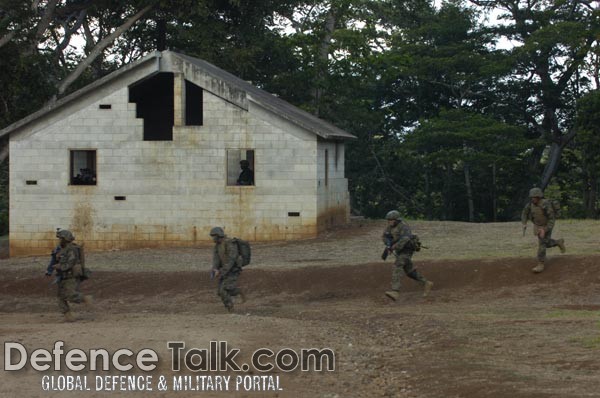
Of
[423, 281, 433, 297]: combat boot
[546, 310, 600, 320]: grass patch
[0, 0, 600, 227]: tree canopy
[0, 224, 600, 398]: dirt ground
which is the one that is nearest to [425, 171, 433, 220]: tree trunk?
[0, 0, 600, 227]: tree canopy

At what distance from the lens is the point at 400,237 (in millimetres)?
18547

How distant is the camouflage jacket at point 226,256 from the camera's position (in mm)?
17562

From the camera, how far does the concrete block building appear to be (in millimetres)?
28172

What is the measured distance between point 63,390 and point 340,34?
3262 cm

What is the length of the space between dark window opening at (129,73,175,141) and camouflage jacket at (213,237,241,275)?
13.6 m

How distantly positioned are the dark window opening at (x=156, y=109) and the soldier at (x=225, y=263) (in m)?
13.6

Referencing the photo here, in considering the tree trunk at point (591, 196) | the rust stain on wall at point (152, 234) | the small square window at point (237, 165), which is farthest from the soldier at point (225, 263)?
the tree trunk at point (591, 196)

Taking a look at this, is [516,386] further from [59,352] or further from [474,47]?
[474,47]

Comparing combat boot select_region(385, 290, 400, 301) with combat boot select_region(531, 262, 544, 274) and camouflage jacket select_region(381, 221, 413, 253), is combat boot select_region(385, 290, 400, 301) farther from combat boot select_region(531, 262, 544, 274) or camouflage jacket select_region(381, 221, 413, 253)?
combat boot select_region(531, 262, 544, 274)

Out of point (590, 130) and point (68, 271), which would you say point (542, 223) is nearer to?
point (68, 271)

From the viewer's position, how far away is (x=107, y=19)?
40938 mm

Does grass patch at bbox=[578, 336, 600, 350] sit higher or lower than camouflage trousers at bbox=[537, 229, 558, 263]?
lower

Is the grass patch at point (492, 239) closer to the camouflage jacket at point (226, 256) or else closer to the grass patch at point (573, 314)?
the grass patch at point (573, 314)

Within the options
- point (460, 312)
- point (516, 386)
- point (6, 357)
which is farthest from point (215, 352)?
point (460, 312)
